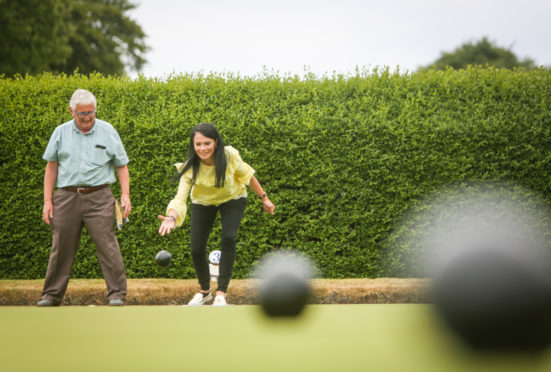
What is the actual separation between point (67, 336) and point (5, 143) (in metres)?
5.90

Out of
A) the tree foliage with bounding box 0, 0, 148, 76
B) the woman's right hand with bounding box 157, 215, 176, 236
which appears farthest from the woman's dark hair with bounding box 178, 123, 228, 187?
the tree foliage with bounding box 0, 0, 148, 76

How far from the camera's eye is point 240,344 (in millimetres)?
1650

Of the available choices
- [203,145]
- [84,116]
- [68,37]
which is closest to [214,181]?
[203,145]

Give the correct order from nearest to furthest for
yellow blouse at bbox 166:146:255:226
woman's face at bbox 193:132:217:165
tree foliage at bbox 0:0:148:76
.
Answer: woman's face at bbox 193:132:217:165, yellow blouse at bbox 166:146:255:226, tree foliage at bbox 0:0:148:76

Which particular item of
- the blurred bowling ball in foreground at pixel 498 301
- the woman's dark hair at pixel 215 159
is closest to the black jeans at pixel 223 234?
the woman's dark hair at pixel 215 159

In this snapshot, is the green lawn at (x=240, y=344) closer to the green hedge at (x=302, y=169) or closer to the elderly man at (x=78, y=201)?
the elderly man at (x=78, y=201)

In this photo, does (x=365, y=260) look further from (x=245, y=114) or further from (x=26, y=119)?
(x=26, y=119)

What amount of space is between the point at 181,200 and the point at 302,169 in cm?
276

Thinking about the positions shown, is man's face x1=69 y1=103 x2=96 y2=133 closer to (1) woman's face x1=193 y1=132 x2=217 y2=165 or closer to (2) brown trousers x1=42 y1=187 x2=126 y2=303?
(2) brown trousers x1=42 y1=187 x2=126 y2=303

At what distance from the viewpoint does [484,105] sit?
23.2ft

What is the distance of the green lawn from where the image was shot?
1311mm

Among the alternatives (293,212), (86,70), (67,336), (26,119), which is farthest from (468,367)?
(86,70)

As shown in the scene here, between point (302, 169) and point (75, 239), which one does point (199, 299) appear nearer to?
point (75, 239)

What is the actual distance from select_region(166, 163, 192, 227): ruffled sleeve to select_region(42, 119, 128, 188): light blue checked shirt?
2.54 feet
